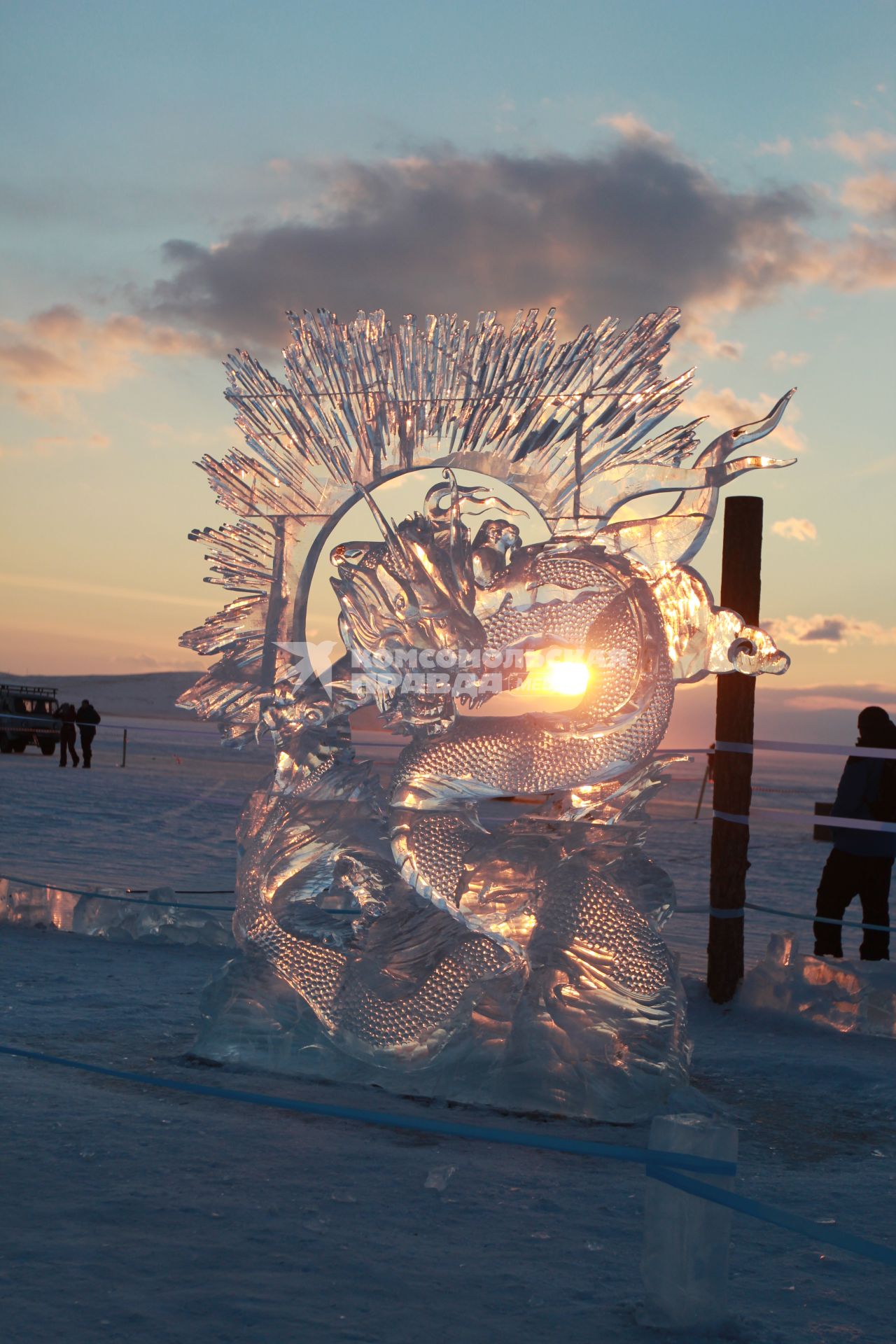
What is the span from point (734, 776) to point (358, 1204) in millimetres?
3440

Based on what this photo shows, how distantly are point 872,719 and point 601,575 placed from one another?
3.29m

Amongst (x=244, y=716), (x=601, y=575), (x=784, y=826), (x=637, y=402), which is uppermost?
(x=637, y=402)

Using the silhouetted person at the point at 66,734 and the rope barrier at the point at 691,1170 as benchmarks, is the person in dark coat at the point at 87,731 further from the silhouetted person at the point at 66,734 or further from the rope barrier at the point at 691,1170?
the rope barrier at the point at 691,1170

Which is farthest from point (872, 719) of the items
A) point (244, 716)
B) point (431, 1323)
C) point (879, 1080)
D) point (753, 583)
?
point (431, 1323)

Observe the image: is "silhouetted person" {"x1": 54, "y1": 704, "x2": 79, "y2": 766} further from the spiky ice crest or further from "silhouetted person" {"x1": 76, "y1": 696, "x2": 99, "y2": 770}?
the spiky ice crest

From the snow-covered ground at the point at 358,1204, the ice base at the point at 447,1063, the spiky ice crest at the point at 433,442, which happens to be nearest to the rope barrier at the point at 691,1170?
the snow-covered ground at the point at 358,1204

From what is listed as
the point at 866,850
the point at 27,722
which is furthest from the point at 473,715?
the point at 27,722

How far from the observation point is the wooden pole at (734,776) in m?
5.94

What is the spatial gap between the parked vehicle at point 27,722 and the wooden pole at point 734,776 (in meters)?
18.9

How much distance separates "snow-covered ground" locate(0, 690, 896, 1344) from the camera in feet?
7.97

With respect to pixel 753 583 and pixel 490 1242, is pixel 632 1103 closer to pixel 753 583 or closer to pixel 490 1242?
pixel 490 1242

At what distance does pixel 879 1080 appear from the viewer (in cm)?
462

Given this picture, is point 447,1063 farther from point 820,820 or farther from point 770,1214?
point 820,820

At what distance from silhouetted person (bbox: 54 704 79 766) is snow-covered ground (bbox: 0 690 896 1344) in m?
14.5
